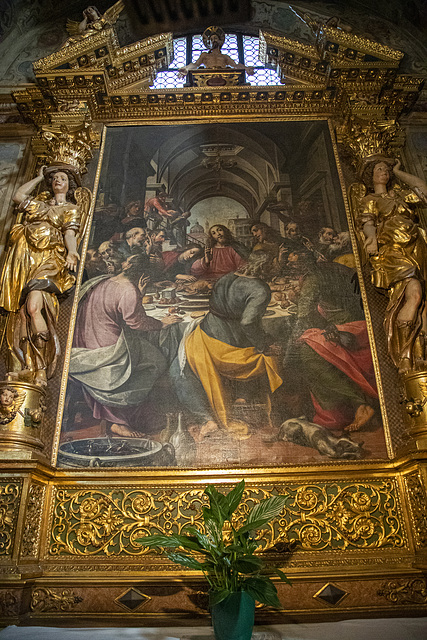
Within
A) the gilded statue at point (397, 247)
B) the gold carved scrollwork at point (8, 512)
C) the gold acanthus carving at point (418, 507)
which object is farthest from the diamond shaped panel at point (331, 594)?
the gold carved scrollwork at point (8, 512)

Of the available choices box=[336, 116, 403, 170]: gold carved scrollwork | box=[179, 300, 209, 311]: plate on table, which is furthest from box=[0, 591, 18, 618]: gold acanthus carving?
box=[336, 116, 403, 170]: gold carved scrollwork

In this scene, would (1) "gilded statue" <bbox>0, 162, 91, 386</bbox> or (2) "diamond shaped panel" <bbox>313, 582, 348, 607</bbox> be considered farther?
(1) "gilded statue" <bbox>0, 162, 91, 386</bbox>

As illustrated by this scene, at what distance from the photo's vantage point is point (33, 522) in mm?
4781

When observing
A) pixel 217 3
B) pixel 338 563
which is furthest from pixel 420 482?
pixel 217 3

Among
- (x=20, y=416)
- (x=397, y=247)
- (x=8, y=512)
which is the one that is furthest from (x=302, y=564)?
(x=397, y=247)

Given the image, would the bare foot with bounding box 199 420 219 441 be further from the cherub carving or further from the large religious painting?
the cherub carving

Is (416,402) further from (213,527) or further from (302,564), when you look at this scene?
(213,527)

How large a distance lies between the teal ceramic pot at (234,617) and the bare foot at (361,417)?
93.7 inches

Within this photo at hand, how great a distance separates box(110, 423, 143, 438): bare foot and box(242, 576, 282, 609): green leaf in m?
2.13

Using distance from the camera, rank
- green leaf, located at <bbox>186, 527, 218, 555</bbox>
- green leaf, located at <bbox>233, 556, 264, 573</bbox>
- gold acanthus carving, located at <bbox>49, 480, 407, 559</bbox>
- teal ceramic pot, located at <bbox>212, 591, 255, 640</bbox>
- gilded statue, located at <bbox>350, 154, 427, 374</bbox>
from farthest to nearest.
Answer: gilded statue, located at <bbox>350, 154, 427, 374</bbox>, gold acanthus carving, located at <bbox>49, 480, 407, 559</bbox>, green leaf, located at <bbox>186, 527, 218, 555</bbox>, green leaf, located at <bbox>233, 556, 264, 573</bbox>, teal ceramic pot, located at <bbox>212, 591, 255, 640</bbox>

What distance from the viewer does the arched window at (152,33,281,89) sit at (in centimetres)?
890

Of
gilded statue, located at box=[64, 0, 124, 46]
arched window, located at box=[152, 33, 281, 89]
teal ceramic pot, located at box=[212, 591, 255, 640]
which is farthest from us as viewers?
arched window, located at box=[152, 33, 281, 89]

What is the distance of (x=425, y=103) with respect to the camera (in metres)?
8.16

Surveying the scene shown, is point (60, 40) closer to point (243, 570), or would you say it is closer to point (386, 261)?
point (386, 261)
